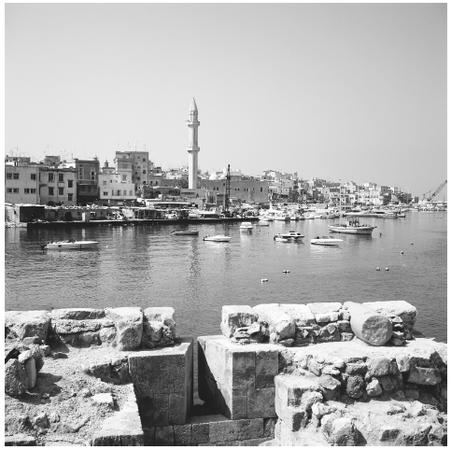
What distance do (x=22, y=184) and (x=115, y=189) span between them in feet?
52.8

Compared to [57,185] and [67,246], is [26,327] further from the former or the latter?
[57,185]

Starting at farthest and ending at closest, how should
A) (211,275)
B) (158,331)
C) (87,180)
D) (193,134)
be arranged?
(193,134), (87,180), (211,275), (158,331)

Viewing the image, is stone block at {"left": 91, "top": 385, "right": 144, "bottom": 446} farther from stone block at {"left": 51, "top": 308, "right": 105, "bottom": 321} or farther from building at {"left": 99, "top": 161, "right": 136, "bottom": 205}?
building at {"left": 99, "top": 161, "right": 136, "bottom": 205}

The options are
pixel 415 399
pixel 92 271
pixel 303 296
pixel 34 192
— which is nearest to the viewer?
pixel 415 399

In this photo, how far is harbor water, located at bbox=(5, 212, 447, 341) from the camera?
71.8ft

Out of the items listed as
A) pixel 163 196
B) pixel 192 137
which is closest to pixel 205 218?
pixel 163 196

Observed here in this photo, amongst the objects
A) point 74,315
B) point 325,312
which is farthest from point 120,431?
point 325,312

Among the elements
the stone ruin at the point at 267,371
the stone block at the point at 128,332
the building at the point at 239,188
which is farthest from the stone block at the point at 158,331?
the building at the point at 239,188

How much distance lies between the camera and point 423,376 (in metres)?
6.62

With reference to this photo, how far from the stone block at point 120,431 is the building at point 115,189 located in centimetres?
6767

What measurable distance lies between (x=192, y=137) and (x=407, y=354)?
85820mm

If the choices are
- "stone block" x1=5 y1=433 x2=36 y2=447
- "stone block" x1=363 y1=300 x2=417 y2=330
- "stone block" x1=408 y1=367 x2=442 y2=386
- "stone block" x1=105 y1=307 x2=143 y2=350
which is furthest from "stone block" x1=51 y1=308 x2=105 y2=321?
"stone block" x1=408 y1=367 x2=442 y2=386

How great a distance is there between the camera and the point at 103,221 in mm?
61281

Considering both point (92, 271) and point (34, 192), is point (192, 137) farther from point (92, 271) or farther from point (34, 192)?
point (92, 271)
